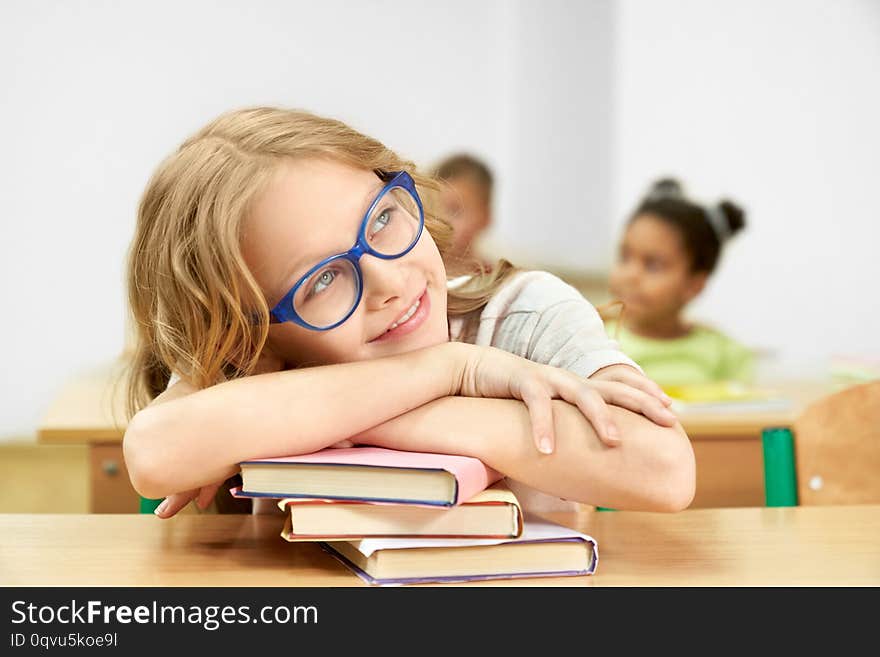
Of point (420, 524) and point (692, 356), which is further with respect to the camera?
point (692, 356)

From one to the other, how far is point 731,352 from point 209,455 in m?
2.81

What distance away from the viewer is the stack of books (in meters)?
0.77

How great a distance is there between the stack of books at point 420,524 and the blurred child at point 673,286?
2.47m

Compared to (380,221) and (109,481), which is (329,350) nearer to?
(380,221)

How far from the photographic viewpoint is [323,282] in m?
0.93

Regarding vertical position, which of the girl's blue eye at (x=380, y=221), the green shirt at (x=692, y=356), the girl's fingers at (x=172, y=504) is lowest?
the green shirt at (x=692, y=356)

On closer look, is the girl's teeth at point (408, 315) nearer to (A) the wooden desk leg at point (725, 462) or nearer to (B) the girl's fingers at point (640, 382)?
(B) the girl's fingers at point (640, 382)

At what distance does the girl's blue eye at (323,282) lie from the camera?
3.03ft

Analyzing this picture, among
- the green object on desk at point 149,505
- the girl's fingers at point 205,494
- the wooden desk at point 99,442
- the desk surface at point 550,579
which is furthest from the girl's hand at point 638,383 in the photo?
the wooden desk at point 99,442

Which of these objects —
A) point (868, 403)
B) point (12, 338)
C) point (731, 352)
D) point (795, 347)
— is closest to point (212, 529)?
point (868, 403)

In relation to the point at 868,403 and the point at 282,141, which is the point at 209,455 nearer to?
the point at 282,141

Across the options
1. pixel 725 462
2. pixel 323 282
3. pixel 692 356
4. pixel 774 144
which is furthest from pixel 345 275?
pixel 774 144

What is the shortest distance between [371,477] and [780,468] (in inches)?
28.6
